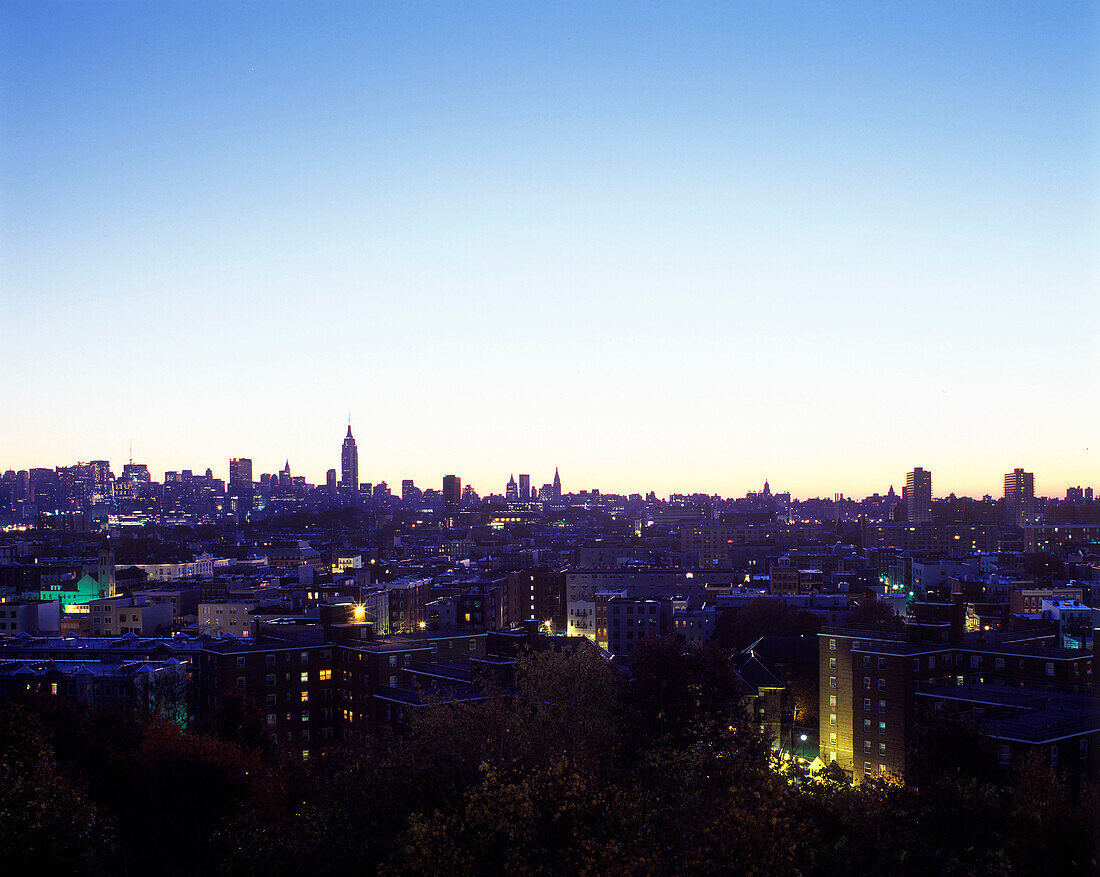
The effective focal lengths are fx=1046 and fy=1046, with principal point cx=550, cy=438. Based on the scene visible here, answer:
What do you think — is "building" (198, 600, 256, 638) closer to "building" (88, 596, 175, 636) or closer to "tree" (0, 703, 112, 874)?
"building" (88, 596, 175, 636)

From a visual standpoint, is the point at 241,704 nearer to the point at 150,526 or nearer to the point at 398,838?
the point at 398,838

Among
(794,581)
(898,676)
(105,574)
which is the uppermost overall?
(898,676)

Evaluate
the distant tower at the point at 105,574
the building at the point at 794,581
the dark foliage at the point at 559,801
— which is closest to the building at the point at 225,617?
the distant tower at the point at 105,574

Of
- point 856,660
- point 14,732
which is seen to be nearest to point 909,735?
point 856,660

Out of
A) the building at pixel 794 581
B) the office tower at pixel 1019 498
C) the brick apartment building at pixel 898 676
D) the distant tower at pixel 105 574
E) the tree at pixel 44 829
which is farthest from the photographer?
the office tower at pixel 1019 498

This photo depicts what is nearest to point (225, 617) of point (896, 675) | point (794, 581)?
point (794, 581)

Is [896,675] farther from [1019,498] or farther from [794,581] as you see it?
[1019,498]

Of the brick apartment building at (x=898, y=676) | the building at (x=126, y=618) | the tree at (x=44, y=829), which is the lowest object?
the building at (x=126, y=618)

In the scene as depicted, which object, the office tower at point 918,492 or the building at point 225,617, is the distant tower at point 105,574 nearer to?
the building at point 225,617

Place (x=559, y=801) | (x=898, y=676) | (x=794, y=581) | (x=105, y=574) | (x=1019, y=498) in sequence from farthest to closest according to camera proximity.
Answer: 1. (x=1019, y=498)
2. (x=105, y=574)
3. (x=794, y=581)
4. (x=898, y=676)
5. (x=559, y=801)
